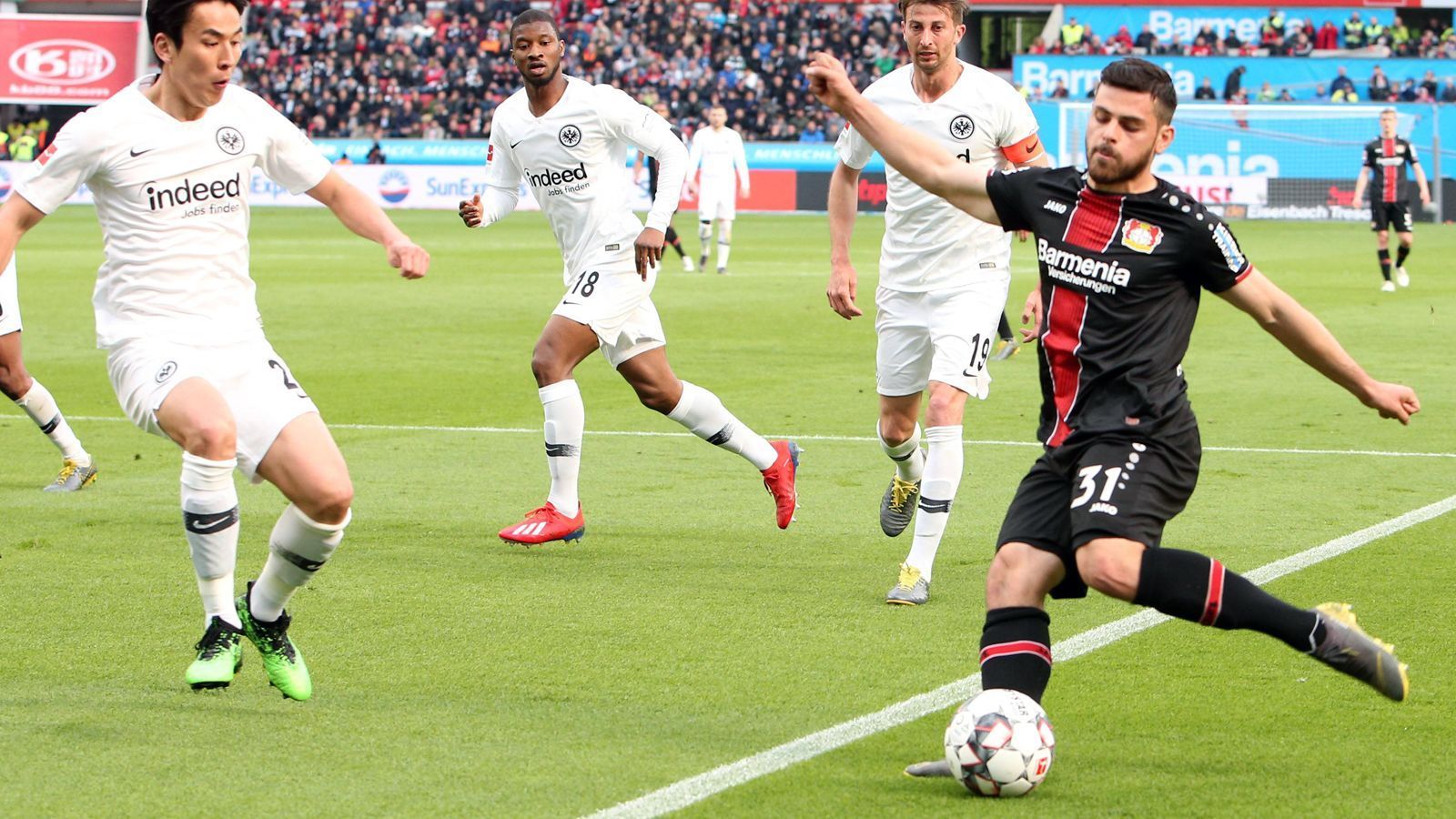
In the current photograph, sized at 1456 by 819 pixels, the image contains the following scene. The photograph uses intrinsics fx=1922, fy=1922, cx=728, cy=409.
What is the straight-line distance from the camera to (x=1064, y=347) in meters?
4.82

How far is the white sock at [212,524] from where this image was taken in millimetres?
5262

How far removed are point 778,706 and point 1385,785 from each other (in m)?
1.61

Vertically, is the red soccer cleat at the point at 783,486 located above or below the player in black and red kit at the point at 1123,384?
below

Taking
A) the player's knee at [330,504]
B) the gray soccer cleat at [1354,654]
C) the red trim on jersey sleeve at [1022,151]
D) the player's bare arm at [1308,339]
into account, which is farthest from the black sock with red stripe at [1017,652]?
the red trim on jersey sleeve at [1022,151]

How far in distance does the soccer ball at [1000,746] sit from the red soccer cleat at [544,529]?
3.61m

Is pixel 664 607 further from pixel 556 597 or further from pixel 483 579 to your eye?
pixel 483 579

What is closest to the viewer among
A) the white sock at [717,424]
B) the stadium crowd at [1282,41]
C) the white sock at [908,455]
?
the white sock at [908,455]

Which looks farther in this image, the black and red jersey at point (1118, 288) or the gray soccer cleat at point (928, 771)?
the black and red jersey at point (1118, 288)

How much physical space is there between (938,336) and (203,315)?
2.86 m

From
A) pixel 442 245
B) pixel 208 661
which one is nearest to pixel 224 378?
pixel 208 661

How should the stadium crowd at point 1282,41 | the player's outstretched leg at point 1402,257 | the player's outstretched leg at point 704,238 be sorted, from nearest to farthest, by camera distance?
the player's outstretched leg at point 1402,257 → the player's outstretched leg at point 704,238 → the stadium crowd at point 1282,41

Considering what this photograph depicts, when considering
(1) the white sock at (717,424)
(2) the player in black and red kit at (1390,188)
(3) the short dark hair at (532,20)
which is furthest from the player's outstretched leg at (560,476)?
(2) the player in black and red kit at (1390,188)

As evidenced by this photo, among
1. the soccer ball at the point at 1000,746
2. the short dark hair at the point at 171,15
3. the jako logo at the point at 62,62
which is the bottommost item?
the jako logo at the point at 62,62

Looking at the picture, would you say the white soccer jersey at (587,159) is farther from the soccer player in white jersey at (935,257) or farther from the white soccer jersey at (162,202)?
the white soccer jersey at (162,202)
